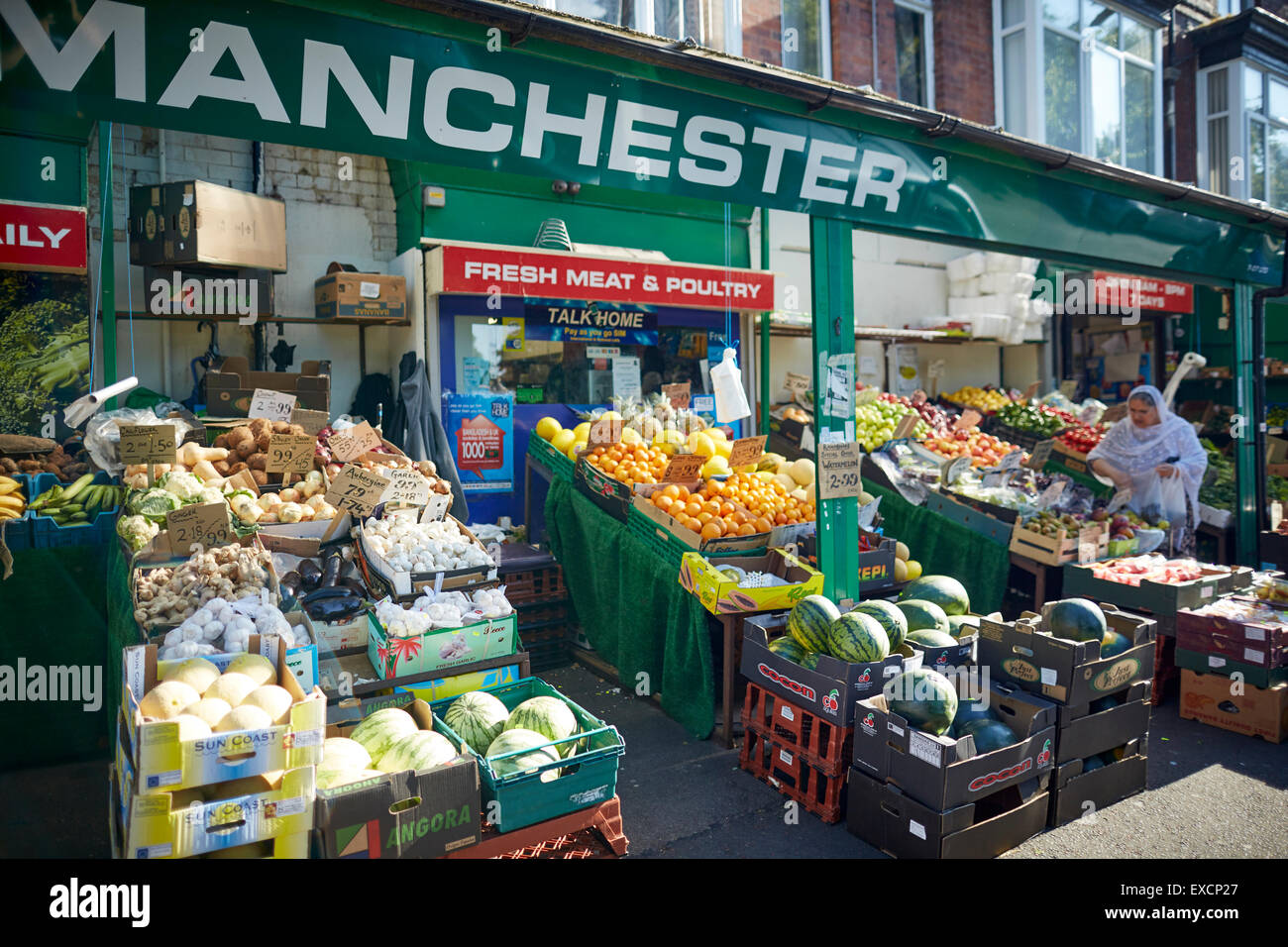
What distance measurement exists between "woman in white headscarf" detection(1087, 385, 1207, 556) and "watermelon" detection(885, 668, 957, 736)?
4.54m

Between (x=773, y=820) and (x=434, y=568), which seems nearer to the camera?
(x=773, y=820)

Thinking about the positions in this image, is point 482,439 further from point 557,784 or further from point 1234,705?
point 1234,705

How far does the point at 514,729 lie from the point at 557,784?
0.32 meters

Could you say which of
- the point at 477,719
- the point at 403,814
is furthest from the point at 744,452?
the point at 403,814

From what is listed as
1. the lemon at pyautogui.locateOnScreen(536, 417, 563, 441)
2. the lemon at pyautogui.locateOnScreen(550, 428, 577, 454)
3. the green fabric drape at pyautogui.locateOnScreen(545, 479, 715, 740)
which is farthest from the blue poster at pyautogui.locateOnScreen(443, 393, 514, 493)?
the green fabric drape at pyautogui.locateOnScreen(545, 479, 715, 740)

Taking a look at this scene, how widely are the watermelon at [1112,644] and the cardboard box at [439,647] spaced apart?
9.83 feet

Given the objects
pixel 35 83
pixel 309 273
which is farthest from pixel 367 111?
pixel 309 273

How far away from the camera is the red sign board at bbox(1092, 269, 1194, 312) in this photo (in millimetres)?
12305

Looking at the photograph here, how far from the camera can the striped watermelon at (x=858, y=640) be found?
4.01 m

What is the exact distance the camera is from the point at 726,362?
5867 mm

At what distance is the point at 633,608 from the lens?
18.4ft

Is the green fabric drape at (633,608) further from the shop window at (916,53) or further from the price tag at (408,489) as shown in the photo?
the shop window at (916,53)

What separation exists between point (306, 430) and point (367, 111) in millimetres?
3031

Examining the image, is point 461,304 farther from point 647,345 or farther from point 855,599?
point 855,599
